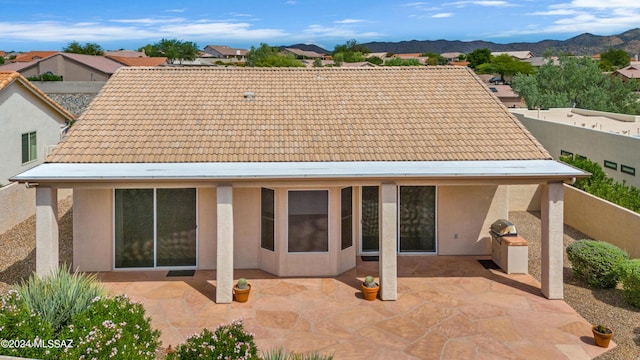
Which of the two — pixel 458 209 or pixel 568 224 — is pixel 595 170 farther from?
pixel 458 209

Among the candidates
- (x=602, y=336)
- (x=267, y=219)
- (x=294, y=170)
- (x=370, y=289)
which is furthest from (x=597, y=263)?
(x=267, y=219)

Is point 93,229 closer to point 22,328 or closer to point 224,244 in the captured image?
point 224,244

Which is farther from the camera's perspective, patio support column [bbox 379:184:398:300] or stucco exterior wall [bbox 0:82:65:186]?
stucco exterior wall [bbox 0:82:65:186]

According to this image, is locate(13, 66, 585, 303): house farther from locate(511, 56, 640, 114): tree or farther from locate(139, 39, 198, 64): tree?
locate(139, 39, 198, 64): tree

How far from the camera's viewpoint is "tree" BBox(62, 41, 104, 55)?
122 metres

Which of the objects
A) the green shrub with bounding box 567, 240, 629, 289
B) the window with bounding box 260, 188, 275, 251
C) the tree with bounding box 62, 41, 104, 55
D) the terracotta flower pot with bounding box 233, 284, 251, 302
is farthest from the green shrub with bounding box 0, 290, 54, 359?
the tree with bounding box 62, 41, 104, 55

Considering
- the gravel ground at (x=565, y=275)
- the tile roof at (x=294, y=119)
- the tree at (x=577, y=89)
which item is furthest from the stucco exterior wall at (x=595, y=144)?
the tree at (x=577, y=89)

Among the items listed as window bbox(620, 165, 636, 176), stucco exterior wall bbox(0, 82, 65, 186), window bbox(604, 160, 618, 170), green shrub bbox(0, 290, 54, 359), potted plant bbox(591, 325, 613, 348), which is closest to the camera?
green shrub bbox(0, 290, 54, 359)

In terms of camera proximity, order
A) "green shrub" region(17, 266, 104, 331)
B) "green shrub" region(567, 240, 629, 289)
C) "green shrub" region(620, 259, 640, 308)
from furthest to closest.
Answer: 1. "green shrub" region(567, 240, 629, 289)
2. "green shrub" region(620, 259, 640, 308)
3. "green shrub" region(17, 266, 104, 331)

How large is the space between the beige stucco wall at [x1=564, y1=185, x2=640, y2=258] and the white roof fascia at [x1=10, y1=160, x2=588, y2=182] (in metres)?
5.28

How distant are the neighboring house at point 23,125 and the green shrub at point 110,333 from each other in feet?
56.4

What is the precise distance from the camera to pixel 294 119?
15.4 m

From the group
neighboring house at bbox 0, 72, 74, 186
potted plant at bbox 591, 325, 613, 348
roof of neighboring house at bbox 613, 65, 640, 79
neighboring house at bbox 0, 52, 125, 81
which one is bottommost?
potted plant at bbox 591, 325, 613, 348

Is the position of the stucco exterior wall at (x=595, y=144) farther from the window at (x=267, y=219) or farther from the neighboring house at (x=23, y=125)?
the neighboring house at (x=23, y=125)
